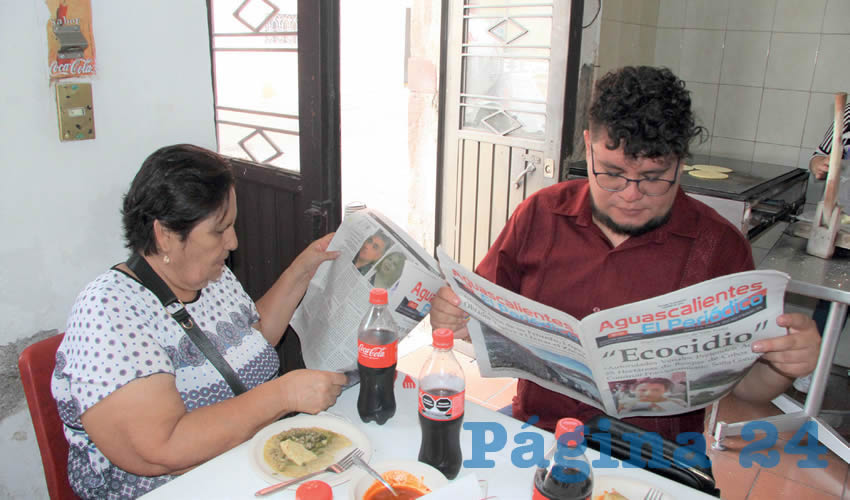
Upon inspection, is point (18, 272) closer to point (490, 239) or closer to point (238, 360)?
point (238, 360)

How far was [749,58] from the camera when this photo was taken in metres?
3.21

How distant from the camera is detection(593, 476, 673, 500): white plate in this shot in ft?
Result: 3.34

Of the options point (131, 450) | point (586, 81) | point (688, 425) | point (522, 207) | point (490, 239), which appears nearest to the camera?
point (131, 450)

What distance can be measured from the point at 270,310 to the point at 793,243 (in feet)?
6.88

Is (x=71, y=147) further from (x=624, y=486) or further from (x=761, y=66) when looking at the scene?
(x=761, y=66)

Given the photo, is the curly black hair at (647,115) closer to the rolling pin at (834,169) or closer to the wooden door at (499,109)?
the rolling pin at (834,169)

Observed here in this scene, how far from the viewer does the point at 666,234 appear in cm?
137

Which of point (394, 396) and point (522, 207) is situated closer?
point (394, 396)

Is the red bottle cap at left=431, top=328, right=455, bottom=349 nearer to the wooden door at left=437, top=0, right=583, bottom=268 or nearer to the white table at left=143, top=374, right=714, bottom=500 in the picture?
the white table at left=143, top=374, right=714, bottom=500

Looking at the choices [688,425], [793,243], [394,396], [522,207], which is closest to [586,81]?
[793,243]

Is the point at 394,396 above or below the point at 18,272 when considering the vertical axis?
below

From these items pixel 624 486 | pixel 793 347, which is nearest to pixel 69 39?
pixel 624 486

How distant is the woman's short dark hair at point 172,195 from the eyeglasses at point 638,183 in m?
0.83

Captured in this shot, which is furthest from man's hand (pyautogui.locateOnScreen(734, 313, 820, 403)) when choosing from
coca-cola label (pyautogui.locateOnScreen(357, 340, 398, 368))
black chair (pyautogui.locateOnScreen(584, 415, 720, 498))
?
coca-cola label (pyautogui.locateOnScreen(357, 340, 398, 368))
